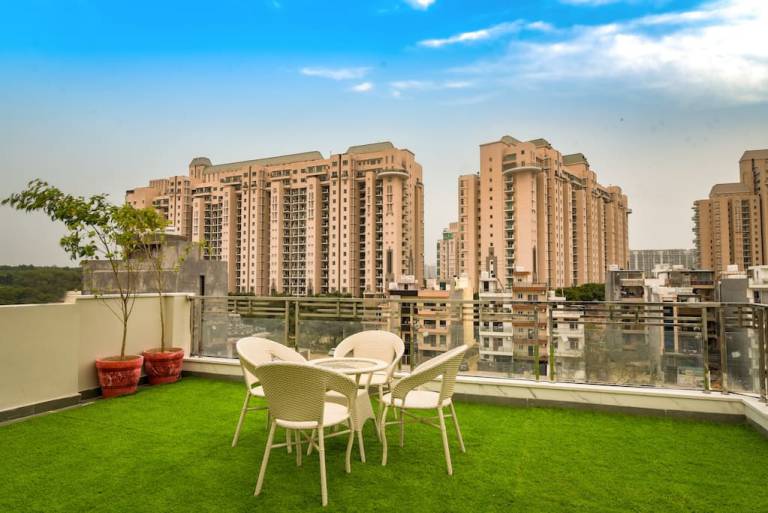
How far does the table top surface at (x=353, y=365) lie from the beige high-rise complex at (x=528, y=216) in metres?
47.5

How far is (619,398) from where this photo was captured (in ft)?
14.7

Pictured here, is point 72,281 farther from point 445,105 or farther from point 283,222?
point 283,222

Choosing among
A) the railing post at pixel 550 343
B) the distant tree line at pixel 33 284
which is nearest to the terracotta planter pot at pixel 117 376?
the distant tree line at pixel 33 284

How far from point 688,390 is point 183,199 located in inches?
2238

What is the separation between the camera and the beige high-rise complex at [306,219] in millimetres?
53281

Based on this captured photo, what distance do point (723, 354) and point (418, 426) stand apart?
309 cm

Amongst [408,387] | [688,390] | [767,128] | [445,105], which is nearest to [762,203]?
[767,128]

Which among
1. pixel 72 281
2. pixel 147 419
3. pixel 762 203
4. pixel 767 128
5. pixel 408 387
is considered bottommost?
pixel 147 419

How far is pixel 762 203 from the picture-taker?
3378 centimetres

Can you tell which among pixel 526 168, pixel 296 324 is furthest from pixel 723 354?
pixel 526 168

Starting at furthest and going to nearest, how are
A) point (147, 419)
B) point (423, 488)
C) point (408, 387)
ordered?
point (147, 419)
point (408, 387)
point (423, 488)

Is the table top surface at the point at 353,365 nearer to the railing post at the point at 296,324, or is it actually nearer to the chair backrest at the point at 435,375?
the chair backrest at the point at 435,375

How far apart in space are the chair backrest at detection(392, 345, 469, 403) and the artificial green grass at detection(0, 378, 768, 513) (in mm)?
497

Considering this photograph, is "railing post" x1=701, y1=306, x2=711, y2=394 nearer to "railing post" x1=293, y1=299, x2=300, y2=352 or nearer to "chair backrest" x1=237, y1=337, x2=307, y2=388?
"chair backrest" x1=237, y1=337, x2=307, y2=388
